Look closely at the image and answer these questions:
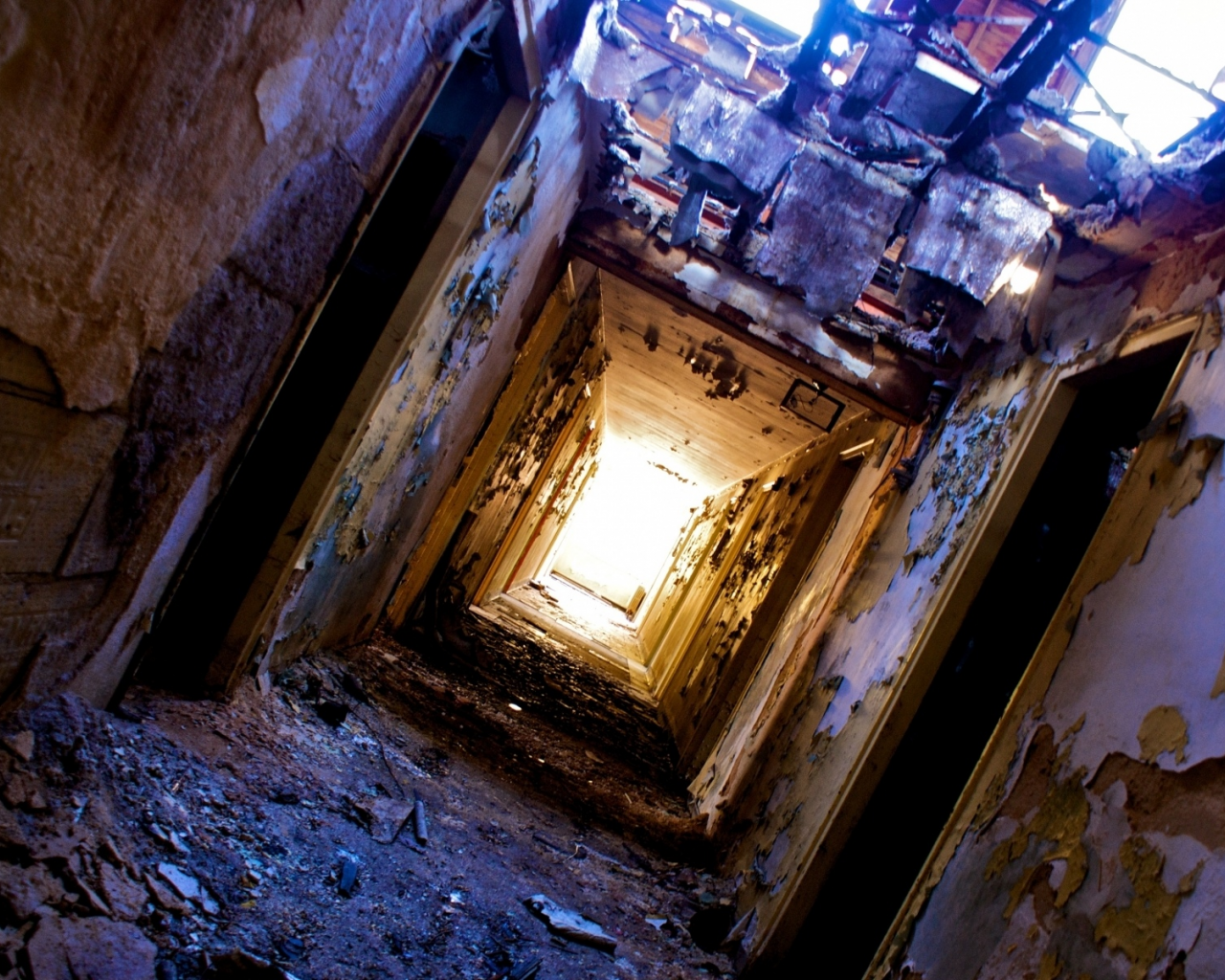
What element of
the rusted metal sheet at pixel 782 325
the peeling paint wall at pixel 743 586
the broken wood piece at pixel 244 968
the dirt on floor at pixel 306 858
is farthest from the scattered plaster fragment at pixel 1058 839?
the peeling paint wall at pixel 743 586

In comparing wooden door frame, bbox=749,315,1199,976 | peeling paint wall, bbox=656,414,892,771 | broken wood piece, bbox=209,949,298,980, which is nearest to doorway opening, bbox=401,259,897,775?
peeling paint wall, bbox=656,414,892,771

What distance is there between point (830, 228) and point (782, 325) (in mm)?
738

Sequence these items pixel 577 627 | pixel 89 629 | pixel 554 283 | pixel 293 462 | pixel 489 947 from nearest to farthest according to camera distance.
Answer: pixel 89 629
pixel 489 947
pixel 293 462
pixel 554 283
pixel 577 627

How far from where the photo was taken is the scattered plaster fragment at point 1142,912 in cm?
137

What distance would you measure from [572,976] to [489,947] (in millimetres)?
263

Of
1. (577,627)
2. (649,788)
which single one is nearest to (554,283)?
(649,788)

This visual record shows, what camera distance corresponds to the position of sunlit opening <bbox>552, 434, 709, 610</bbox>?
1505 cm

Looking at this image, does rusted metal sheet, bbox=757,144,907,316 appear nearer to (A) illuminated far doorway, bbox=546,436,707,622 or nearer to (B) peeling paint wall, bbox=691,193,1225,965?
(B) peeling paint wall, bbox=691,193,1225,965

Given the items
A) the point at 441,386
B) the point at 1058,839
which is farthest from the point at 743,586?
the point at 1058,839

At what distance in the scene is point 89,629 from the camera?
1880mm

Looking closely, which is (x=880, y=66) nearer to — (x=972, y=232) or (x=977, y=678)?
(x=972, y=232)

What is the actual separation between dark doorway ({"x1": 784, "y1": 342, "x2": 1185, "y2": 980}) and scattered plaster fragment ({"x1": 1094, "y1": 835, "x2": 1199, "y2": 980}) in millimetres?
1133

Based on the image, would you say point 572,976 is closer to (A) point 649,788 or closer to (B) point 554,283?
(A) point 649,788

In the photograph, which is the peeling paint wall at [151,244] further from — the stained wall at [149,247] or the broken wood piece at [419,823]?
the broken wood piece at [419,823]
